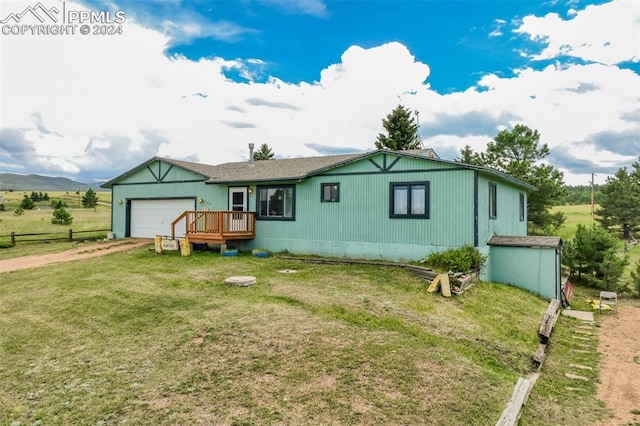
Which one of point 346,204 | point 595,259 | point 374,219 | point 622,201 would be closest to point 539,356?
point 374,219

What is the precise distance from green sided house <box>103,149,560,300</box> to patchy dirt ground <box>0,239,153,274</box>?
1.68 metres

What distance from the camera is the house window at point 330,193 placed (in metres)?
13.5

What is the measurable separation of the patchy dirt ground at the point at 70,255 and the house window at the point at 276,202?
20.0 ft

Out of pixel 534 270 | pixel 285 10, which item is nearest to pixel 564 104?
pixel 534 270

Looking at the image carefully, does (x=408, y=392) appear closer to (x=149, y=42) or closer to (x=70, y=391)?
(x=70, y=391)

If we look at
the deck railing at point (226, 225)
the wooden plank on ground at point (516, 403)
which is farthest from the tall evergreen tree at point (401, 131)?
the wooden plank on ground at point (516, 403)

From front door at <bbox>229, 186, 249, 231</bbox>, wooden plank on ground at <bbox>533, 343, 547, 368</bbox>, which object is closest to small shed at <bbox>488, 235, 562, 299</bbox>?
wooden plank on ground at <bbox>533, 343, 547, 368</bbox>

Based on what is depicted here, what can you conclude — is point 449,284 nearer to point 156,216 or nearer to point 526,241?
point 526,241

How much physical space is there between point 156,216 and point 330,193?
9.69 m

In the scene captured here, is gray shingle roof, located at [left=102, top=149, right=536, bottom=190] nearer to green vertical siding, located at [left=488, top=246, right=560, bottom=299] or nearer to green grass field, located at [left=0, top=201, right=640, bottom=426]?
green vertical siding, located at [left=488, top=246, right=560, bottom=299]

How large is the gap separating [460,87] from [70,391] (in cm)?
2356

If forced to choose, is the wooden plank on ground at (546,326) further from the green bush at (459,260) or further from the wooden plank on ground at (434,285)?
the wooden plank on ground at (434,285)

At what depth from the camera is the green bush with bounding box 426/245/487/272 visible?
33.7ft

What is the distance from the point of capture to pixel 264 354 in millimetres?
5383
